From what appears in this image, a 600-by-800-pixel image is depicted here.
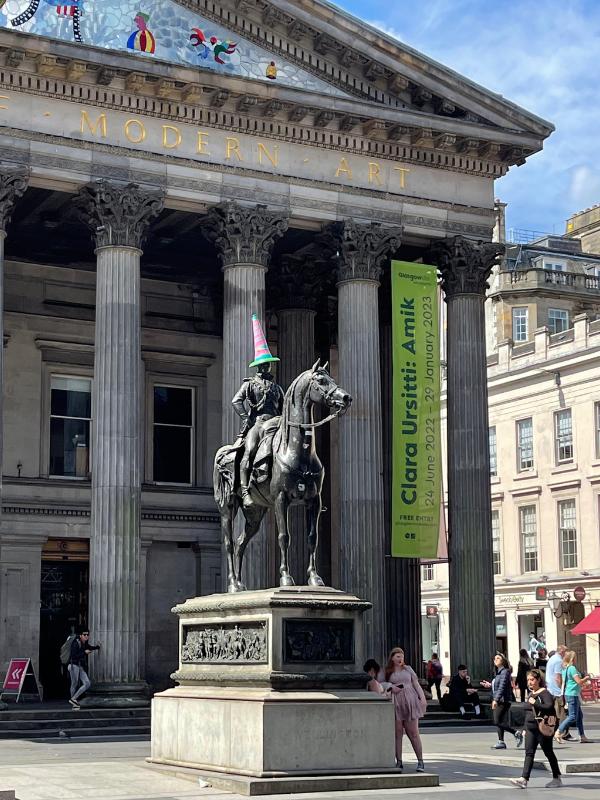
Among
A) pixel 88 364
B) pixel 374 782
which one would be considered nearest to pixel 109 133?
pixel 88 364

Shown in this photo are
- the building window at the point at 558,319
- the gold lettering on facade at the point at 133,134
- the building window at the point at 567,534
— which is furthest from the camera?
the building window at the point at 558,319

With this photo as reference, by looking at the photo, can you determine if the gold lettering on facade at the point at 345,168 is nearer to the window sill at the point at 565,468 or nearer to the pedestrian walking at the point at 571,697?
the pedestrian walking at the point at 571,697

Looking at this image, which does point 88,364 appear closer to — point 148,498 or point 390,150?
point 148,498

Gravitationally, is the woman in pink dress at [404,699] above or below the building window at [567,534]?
below

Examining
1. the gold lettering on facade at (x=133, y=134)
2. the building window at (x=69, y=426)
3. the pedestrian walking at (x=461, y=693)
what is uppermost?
the gold lettering on facade at (x=133, y=134)

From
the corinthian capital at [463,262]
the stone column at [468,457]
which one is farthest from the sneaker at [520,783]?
the corinthian capital at [463,262]

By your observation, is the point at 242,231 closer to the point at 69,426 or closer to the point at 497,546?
the point at 69,426

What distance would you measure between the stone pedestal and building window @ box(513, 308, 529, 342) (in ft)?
178

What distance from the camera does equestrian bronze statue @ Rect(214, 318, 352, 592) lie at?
1972 cm

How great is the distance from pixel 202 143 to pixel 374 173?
4.91 meters

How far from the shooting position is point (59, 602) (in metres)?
37.5

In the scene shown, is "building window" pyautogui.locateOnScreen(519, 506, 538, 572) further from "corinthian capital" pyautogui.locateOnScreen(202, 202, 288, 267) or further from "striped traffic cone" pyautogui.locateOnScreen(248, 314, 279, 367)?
"striped traffic cone" pyautogui.locateOnScreen(248, 314, 279, 367)

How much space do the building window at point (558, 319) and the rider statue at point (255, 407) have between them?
5317 centimetres

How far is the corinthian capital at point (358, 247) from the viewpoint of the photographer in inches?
1384
